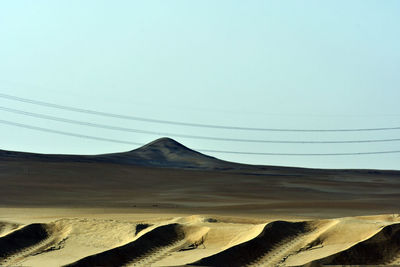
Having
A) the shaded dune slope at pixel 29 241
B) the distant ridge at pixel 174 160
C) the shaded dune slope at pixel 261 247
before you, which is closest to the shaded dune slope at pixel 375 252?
the shaded dune slope at pixel 261 247

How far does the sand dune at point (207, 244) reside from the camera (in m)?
17.0

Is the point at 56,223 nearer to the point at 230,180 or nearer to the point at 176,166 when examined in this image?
the point at 230,180

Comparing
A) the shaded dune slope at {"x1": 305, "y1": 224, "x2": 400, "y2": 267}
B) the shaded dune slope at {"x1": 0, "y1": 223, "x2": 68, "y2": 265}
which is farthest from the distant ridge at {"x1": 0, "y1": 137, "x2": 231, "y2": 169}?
the shaded dune slope at {"x1": 305, "y1": 224, "x2": 400, "y2": 267}

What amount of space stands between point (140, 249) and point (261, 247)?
2448 mm

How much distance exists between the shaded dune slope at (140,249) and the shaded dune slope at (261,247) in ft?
4.87

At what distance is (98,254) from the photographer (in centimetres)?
1744

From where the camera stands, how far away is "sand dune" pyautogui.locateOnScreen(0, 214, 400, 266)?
669 inches

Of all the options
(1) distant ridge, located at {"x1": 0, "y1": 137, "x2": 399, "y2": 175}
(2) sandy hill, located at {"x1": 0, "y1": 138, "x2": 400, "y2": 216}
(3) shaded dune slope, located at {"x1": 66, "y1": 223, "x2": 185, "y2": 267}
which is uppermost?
(1) distant ridge, located at {"x1": 0, "y1": 137, "x2": 399, "y2": 175}

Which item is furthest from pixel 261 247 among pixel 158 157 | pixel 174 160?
pixel 158 157

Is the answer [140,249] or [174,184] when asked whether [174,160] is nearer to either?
[174,184]

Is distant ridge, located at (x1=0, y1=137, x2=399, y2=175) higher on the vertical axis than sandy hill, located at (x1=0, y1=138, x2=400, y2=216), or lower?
higher

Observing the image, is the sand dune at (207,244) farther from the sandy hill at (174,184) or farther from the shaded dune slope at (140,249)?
the sandy hill at (174,184)

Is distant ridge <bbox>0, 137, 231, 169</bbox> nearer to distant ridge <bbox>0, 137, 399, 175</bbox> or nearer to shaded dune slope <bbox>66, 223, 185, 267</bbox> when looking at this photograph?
distant ridge <bbox>0, 137, 399, 175</bbox>

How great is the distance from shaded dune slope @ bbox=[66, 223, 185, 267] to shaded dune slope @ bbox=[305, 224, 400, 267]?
3.65m
